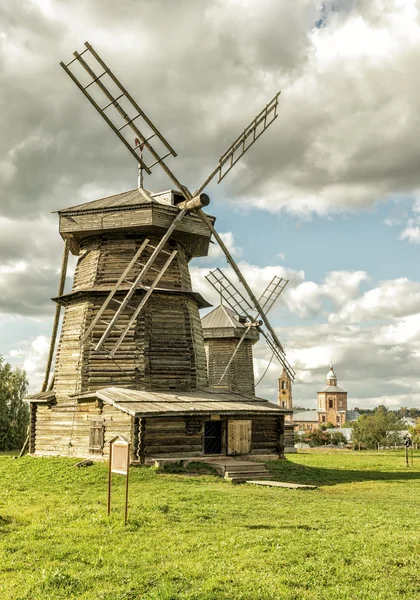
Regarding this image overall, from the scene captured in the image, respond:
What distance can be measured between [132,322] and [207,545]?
12660 mm

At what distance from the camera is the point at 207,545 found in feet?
30.8

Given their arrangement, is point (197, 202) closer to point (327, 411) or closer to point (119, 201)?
point (119, 201)

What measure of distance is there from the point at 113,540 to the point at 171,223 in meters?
15.8

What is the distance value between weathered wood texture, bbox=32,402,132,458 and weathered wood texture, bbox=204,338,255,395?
1898cm

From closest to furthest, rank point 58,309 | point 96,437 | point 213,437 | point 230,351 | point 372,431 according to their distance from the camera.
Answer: point 96,437 < point 213,437 < point 58,309 < point 230,351 < point 372,431

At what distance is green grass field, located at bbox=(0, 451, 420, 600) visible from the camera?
752cm

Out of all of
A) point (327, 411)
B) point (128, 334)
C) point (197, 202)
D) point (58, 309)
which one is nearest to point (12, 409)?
point (58, 309)

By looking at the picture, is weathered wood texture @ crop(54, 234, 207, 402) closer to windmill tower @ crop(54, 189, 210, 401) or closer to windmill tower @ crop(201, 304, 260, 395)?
windmill tower @ crop(54, 189, 210, 401)

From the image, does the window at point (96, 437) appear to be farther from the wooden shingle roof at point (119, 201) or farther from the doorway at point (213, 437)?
the wooden shingle roof at point (119, 201)

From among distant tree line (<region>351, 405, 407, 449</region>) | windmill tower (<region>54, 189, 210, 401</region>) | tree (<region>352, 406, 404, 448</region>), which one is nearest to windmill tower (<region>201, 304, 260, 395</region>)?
windmill tower (<region>54, 189, 210, 401</region>)

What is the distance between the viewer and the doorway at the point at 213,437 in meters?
23.0

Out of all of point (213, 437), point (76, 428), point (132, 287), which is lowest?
point (213, 437)

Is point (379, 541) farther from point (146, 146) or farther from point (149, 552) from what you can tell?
point (146, 146)

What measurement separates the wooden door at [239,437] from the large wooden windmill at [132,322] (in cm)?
8
